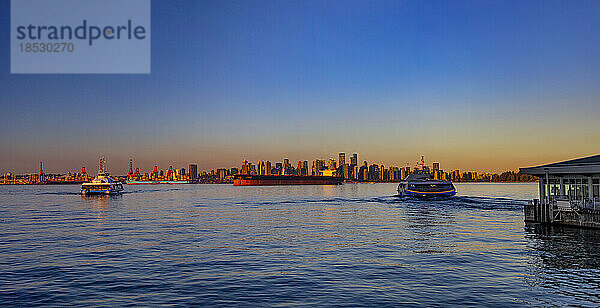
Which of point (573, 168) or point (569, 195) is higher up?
point (573, 168)

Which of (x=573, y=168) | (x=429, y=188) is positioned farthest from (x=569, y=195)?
(x=429, y=188)

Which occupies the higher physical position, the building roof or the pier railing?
the building roof

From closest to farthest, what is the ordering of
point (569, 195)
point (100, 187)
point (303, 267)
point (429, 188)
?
point (303, 267), point (569, 195), point (429, 188), point (100, 187)

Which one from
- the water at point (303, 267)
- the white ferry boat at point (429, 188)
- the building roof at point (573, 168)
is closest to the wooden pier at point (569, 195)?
the building roof at point (573, 168)

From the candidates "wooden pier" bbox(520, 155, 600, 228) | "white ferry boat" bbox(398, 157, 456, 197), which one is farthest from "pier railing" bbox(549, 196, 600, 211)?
"white ferry boat" bbox(398, 157, 456, 197)

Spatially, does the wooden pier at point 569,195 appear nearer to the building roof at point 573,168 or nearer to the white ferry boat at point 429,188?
the building roof at point 573,168

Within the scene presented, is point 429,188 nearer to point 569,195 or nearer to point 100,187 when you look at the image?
point 569,195

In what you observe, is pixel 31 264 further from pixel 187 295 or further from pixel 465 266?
pixel 465 266

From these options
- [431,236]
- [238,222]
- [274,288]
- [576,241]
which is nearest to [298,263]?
[274,288]

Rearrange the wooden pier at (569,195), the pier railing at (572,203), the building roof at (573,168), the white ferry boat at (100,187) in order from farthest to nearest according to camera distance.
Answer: the white ferry boat at (100,187)
the pier railing at (572,203)
the wooden pier at (569,195)
the building roof at (573,168)

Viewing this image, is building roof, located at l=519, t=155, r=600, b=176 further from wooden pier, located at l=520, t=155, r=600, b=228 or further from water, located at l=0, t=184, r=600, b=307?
water, located at l=0, t=184, r=600, b=307

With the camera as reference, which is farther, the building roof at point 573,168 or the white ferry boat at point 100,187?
the white ferry boat at point 100,187

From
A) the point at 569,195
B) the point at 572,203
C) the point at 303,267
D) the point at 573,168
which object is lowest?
the point at 303,267

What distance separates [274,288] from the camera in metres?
22.8
